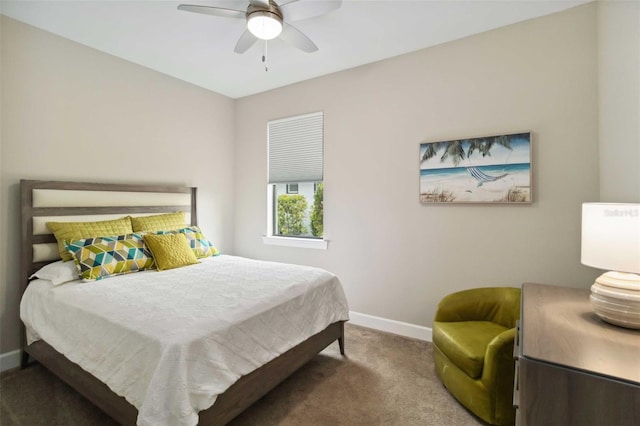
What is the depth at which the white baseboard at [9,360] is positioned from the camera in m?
2.37

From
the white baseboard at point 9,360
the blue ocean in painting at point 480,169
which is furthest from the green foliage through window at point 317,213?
the white baseboard at point 9,360

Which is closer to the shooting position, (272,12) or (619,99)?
(619,99)

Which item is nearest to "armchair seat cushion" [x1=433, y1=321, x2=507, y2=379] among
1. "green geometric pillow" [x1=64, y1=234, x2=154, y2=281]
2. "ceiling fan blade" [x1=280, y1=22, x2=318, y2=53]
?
"ceiling fan blade" [x1=280, y1=22, x2=318, y2=53]

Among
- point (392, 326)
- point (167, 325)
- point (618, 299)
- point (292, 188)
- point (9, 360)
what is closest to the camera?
point (618, 299)

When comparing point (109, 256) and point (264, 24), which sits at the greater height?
point (264, 24)

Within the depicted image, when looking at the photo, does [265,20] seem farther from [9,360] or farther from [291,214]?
[9,360]

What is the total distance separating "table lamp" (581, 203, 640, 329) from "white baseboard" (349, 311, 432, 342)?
1.73 m

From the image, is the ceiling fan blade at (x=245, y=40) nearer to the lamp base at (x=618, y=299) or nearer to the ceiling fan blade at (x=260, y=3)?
the ceiling fan blade at (x=260, y=3)

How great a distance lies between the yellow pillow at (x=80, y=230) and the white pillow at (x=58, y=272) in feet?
0.34

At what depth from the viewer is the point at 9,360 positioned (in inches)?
94.6

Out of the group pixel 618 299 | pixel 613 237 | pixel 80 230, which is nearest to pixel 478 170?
pixel 613 237

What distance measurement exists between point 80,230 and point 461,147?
3349 millimetres

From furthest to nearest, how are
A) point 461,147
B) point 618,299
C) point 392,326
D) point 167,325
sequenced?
point 392,326 → point 461,147 → point 167,325 → point 618,299

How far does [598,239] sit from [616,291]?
23 cm
